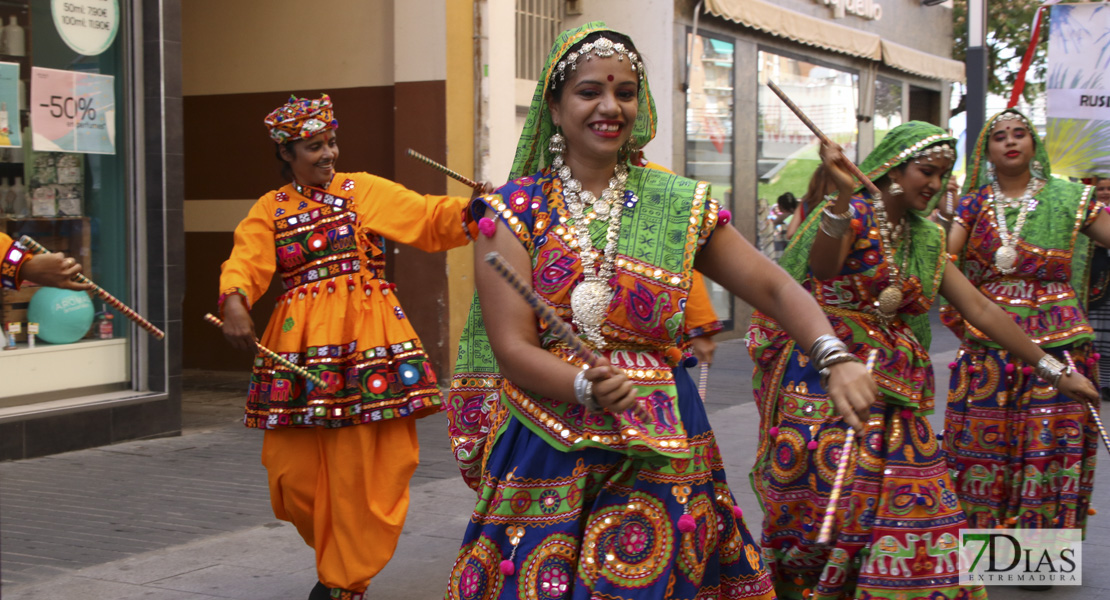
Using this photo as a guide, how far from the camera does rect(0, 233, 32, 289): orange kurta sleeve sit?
3.48 metres

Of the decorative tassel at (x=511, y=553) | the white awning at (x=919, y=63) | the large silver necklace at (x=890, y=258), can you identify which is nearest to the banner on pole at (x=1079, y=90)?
the large silver necklace at (x=890, y=258)

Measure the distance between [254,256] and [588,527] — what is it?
237 cm

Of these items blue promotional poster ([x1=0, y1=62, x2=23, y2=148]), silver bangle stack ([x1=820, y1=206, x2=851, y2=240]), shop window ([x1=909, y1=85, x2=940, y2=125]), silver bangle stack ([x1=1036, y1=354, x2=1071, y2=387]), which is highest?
shop window ([x1=909, y1=85, x2=940, y2=125])

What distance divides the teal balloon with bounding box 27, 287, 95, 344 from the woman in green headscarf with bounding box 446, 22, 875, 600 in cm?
573

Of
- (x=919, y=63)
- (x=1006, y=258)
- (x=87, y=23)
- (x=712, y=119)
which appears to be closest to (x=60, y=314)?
(x=87, y=23)

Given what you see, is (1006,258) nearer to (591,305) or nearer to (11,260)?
(591,305)

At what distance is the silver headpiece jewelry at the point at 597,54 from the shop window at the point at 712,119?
10919mm

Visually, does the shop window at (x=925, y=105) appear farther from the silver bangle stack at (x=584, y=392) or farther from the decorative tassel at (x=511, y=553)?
the silver bangle stack at (x=584, y=392)

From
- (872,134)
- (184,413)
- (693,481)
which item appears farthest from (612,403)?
(872,134)

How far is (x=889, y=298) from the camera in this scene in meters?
4.48

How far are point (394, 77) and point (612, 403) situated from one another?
8435 millimetres

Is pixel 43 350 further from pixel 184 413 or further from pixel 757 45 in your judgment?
pixel 757 45

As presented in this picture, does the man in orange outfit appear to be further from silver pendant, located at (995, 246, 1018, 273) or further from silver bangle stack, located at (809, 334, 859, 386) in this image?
silver pendant, located at (995, 246, 1018, 273)

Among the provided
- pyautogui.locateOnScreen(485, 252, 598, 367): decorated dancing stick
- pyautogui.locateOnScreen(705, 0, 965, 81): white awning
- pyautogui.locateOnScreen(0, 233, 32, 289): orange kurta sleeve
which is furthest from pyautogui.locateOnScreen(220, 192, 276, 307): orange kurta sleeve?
pyautogui.locateOnScreen(705, 0, 965, 81): white awning
